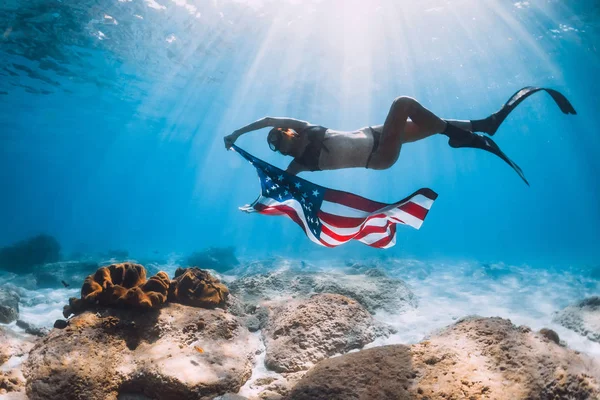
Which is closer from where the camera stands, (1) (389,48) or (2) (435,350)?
(2) (435,350)

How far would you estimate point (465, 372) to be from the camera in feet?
11.2

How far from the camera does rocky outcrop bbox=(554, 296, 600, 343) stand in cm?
688

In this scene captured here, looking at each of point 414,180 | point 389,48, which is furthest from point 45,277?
point 414,180

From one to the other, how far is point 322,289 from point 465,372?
5516 mm

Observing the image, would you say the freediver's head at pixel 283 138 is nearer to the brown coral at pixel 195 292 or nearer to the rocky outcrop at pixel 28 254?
the brown coral at pixel 195 292

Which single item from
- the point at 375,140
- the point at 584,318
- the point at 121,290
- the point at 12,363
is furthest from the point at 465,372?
the point at 584,318

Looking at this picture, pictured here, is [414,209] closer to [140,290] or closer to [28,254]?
[140,290]

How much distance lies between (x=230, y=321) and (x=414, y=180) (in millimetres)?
114887

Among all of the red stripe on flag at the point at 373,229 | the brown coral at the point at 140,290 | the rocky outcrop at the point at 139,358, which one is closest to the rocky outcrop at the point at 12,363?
the rocky outcrop at the point at 139,358

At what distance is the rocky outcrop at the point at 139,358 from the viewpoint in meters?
3.78

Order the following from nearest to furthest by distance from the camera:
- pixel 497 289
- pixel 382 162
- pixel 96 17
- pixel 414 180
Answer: pixel 382 162
pixel 497 289
pixel 96 17
pixel 414 180

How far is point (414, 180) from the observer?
111688 mm

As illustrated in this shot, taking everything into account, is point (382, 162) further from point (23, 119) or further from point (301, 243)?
point (23, 119)

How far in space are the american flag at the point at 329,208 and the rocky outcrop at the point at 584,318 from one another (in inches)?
218
